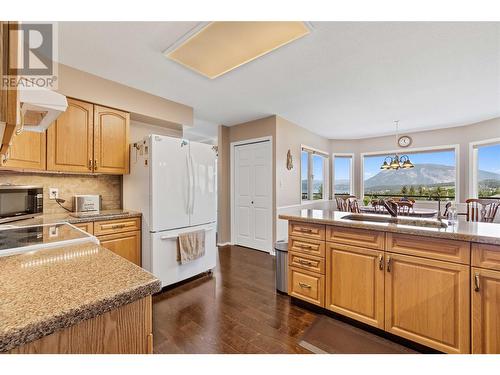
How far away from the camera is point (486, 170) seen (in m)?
4.49

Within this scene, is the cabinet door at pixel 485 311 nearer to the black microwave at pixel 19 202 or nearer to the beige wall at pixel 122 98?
the black microwave at pixel 19 202

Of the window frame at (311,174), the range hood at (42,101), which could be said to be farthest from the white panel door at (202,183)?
the window frame at (311,174)

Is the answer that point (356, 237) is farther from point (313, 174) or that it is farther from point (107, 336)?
point (313, 174)

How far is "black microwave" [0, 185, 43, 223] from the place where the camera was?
6.01 feet

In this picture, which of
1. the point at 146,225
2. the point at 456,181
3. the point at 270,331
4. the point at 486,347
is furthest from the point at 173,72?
the point at 456,181

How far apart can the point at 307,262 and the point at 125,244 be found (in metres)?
1.94

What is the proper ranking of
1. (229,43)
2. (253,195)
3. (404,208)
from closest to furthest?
(229,43)
(404,208)
(253,195)

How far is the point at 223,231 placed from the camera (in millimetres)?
4645

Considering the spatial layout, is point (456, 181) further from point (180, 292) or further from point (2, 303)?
point (2, 303)

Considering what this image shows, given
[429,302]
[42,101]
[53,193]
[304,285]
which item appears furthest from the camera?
[53,193]

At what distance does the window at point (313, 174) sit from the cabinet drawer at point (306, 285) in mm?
2905

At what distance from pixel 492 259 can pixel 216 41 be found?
2.46 meters

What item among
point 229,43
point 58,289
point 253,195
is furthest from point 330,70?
point 58,289

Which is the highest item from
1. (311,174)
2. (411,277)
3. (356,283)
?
(311,174)
